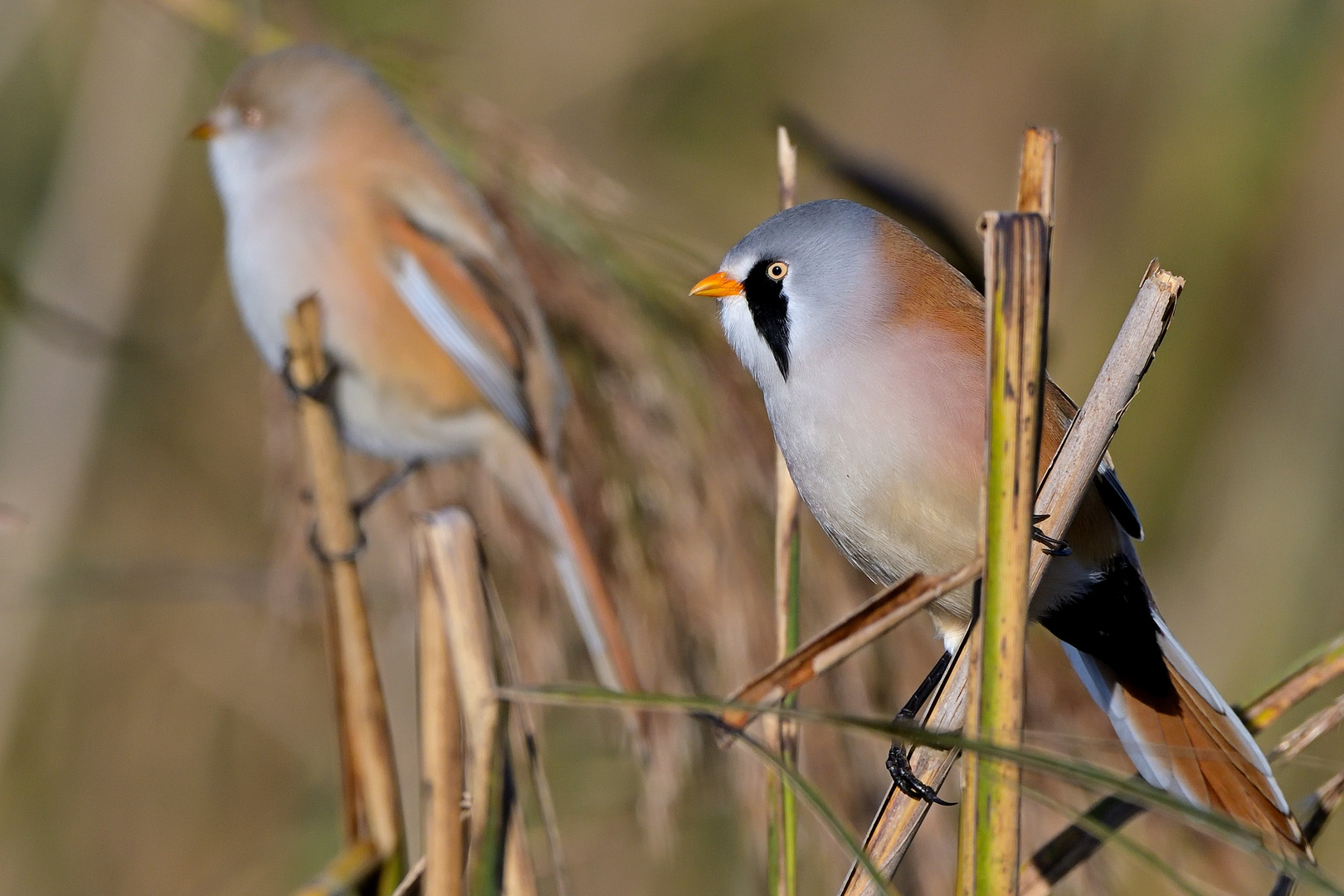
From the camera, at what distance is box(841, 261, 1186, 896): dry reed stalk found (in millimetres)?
1164

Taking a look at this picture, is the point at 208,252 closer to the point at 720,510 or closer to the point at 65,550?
the point at 65,550

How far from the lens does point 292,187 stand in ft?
10.6

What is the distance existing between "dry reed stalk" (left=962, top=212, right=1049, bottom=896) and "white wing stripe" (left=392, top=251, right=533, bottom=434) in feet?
7.45

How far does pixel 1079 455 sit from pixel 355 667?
1.08m

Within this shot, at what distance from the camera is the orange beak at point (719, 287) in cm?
178

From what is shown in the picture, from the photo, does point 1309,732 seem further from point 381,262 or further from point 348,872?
point 381,262

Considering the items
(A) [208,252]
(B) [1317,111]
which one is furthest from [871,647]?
(A) [208,252]

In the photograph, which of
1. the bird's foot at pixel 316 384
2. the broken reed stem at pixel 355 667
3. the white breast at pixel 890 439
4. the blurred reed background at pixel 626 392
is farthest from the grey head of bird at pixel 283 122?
the white breast at pixel 890 439

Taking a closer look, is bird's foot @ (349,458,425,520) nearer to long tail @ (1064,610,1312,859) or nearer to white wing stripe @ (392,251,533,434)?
white wing stripe @ (392,251,533,434)

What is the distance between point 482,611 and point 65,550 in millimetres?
2196

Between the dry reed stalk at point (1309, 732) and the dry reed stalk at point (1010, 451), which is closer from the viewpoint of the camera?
Result: the dry reed stalk at point (1010, 451)

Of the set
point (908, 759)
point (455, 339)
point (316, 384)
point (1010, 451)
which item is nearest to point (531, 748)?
point (908, 759)

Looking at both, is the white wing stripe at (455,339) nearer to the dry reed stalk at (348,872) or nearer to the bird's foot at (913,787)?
the dry reed stalk at (348,872)

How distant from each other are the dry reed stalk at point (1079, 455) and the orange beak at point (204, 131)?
8.76 feet
